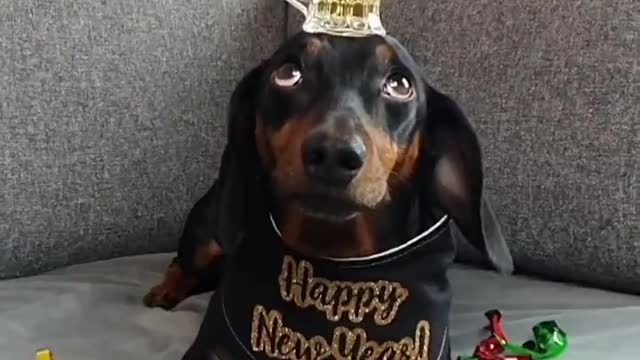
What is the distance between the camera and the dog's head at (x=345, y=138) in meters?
1.05

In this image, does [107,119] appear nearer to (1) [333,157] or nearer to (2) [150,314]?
(2) [150,314]

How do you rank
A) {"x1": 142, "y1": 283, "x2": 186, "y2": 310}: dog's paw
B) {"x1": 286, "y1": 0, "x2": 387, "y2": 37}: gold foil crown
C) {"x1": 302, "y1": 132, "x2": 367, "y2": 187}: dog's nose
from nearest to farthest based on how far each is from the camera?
1. {"x1": 302, "y1": 132, "x2": 367, "y2": 187}: dog's nose
2. {"x1": 286, "y1": 0, "x2": 387, "y2": 37}: gold foil crown
3. {"x1": 142, "y1": 283, "x2": 186, "y2": 310}: dog's paw

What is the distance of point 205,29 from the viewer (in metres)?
1.72

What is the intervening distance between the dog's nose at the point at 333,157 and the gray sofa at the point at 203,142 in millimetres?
462

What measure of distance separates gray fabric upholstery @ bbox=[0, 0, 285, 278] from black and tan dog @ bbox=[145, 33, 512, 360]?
43 cm

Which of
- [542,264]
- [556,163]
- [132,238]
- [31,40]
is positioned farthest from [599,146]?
[31,40]

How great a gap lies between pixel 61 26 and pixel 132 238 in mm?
333

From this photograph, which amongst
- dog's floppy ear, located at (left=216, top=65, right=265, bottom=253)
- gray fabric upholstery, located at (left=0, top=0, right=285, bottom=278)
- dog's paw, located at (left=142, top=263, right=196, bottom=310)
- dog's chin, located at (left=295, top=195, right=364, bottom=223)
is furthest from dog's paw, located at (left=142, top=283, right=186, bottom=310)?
dog's chin, located at (left=295, top=195, right=364, bottom=223)

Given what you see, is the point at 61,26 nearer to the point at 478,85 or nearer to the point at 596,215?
the point at 478,85

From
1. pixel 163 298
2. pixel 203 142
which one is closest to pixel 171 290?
pixel 163 298

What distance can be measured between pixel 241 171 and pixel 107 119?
0.49m

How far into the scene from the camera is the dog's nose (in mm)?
1021

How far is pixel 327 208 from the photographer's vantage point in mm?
1084

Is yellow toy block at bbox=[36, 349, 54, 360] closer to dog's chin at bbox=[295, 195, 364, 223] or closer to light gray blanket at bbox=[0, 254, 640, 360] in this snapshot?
light gray blanket at bbox=[0, 254, 640, 360]
